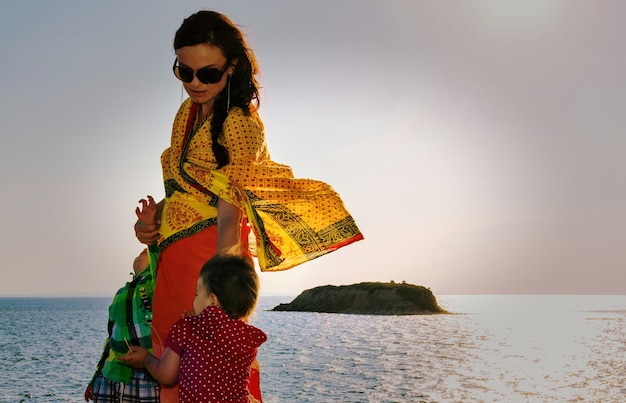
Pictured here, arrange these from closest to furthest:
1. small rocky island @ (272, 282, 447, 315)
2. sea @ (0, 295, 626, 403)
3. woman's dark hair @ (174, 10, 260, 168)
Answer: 1. woman's dark hair @ (174, 10, 260, 168)
2. sea @ (0, 295, 626, 403)
3. small rocky island @ (272, 282, 447, 315)

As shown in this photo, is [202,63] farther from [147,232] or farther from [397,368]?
[397,368]

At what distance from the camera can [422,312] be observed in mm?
126438

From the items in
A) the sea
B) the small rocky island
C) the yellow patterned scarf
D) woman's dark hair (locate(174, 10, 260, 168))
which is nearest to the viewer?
the yellow patterned scarf

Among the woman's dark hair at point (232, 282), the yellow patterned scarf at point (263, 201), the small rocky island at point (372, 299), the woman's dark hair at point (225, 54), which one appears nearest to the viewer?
the woman's dark hair at point (232, 282)

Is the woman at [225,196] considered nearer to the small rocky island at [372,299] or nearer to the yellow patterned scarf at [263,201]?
the yellow patterned scarf at [263,201]

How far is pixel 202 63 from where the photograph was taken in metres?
3.51

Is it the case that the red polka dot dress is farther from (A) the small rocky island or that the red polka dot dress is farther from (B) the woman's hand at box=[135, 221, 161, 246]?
(A) the small rocky island

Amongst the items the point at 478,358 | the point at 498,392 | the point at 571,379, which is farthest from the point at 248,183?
the point at 478,358

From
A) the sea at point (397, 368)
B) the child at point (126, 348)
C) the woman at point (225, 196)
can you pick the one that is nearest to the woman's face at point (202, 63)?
the woman at point (225, 196)

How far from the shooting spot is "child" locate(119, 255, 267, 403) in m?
3.21

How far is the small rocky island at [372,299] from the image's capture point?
123625mm

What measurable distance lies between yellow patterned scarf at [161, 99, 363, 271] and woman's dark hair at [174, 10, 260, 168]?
4cm

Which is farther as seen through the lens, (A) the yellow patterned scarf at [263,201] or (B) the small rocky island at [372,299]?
(B) the small rocky island at [372,299]

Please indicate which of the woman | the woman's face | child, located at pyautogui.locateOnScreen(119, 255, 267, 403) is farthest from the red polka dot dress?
the woman's face
